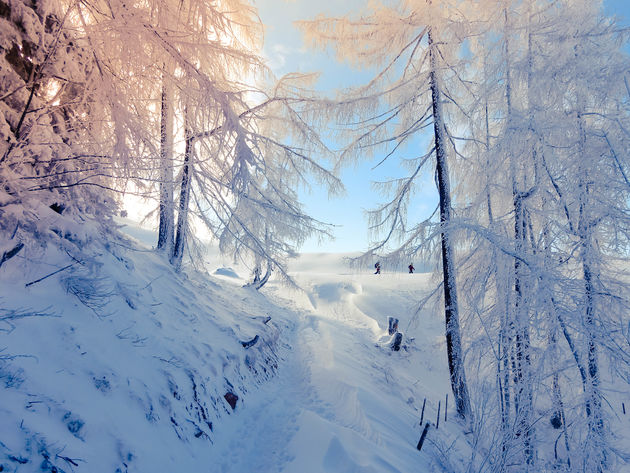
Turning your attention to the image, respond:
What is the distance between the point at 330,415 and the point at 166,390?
3314 millimetres

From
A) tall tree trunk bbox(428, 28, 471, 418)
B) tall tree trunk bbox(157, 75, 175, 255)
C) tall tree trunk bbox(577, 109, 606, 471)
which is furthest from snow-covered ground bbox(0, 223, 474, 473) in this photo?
tall tree trunk bbox(577, 109, 606, 471)

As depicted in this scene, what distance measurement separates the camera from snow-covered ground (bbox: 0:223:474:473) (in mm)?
2543

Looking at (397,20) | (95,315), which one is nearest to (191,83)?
(95,315)

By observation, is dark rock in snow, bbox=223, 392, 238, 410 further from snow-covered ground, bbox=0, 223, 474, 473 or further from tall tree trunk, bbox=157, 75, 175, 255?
tall tree trunk, bbox=157, 75, 175, 255

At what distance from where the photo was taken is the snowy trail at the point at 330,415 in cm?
418

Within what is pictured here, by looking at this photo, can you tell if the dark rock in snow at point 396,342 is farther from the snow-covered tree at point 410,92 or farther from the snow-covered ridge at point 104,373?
the snow-covered ridge at point 104,373

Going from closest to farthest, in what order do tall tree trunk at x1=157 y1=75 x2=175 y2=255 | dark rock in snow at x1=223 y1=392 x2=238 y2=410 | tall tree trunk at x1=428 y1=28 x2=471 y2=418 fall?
tall tree trunk at x1=157 y1=75 x2=175 y2=255 < dark rock in snow at x1=223 y1=392 x2=238 y2=410 < tall tree trunk at x1=428 y1=28 x2=471 y2=418

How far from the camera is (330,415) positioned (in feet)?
18.5

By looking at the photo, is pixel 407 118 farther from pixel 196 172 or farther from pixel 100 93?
pixel 100 93

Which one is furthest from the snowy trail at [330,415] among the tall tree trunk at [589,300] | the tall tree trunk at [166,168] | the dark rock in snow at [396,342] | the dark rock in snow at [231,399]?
the tall tree trunk at [166,168]

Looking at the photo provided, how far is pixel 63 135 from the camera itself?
3838mm

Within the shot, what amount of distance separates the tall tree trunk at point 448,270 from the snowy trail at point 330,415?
1.41 metres

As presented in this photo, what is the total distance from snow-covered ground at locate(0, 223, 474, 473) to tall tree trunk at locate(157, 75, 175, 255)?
102 centimetres

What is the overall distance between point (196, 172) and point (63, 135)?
68.7 inches
